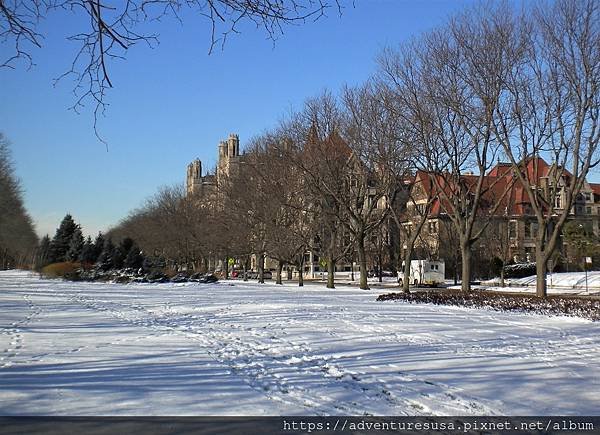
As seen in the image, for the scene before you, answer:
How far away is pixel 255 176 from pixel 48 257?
4950 cm

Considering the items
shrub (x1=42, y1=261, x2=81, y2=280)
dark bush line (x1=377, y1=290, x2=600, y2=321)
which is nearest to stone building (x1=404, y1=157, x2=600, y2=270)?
shrub (x1=42, y1=261, x2=81, y2=280)

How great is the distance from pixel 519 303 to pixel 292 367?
16.2 metres

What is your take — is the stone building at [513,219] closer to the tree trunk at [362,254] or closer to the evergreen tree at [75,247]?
the tree trunk at [362,254]

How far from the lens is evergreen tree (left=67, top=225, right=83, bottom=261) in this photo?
260 ft

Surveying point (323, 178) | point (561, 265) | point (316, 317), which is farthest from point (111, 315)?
point (561, 265)

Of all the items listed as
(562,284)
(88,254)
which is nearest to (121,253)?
(88,254)

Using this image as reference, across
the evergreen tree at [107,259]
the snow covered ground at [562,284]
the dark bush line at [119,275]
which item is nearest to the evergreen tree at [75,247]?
the evergreen tree at [107,259]

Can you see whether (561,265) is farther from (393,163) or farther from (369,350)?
(369,350)

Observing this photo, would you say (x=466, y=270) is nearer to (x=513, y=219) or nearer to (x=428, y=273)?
(x=428, y=273)

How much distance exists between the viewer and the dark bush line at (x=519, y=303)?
21.2 m

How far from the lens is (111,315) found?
18.7 metres

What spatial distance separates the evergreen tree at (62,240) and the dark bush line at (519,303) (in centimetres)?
6545

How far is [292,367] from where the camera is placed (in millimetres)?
9750

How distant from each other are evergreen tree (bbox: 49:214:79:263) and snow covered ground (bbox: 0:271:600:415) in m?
71.2
